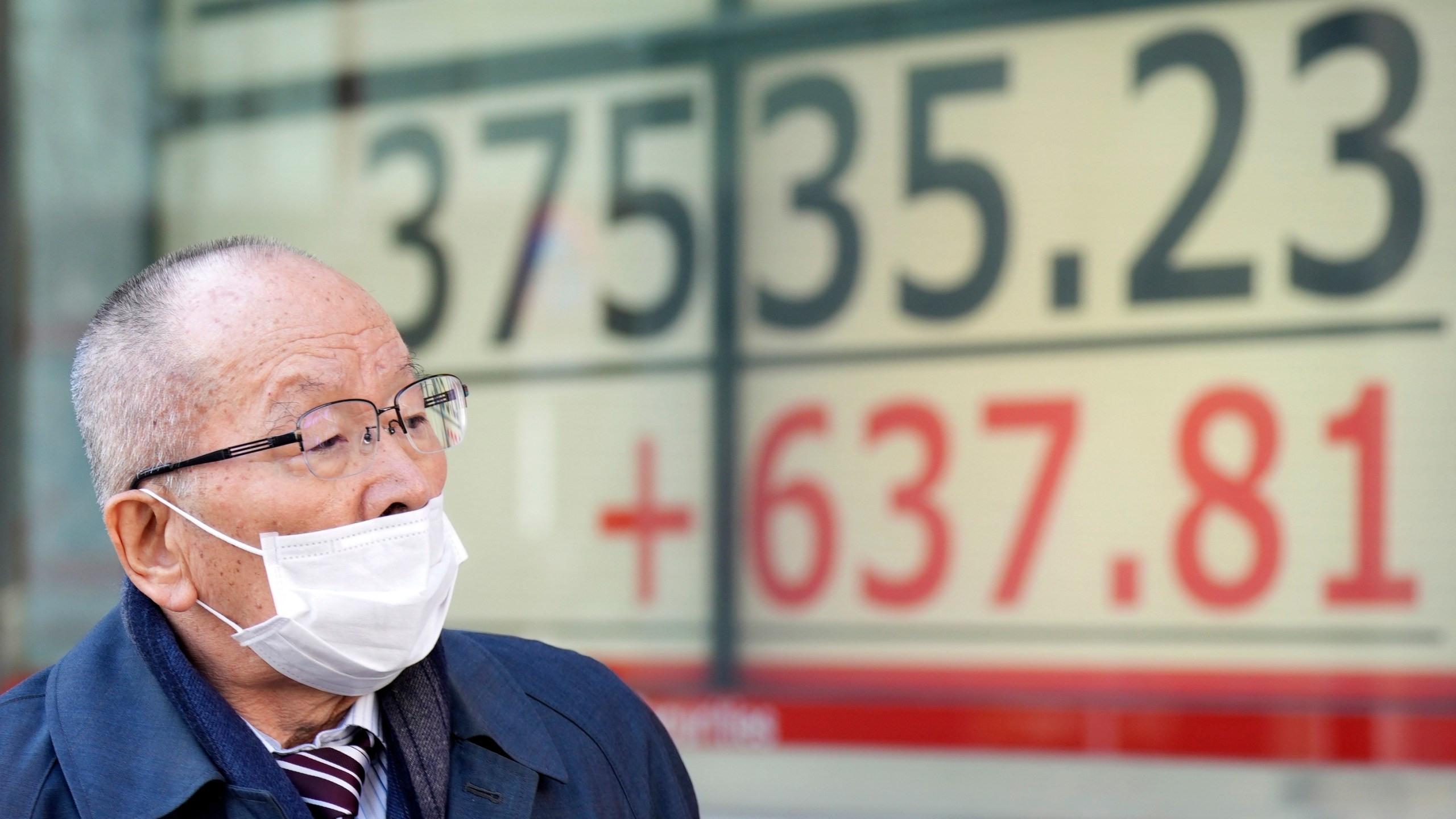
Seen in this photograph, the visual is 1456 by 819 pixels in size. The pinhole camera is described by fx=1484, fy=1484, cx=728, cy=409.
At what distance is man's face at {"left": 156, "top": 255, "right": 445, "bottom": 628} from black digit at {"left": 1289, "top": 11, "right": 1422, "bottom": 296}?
6.02 feet

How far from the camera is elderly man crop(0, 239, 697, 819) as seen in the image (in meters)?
1.37

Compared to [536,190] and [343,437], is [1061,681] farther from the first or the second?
[343,437]

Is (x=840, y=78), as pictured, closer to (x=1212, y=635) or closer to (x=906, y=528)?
(x=906, y=528)

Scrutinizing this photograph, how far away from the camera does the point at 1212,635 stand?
2674mm

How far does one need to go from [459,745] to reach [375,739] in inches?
3.3

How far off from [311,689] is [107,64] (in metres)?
2.82

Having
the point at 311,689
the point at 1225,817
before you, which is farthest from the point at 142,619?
the point at 1225,817

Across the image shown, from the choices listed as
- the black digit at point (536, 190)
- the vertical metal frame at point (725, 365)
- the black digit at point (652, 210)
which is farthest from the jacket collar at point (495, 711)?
the black digit at point (536, 190)

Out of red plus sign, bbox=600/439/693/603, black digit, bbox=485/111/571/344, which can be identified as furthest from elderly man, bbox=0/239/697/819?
black digit, bbox=485/111/571/344

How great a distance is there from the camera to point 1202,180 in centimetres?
271

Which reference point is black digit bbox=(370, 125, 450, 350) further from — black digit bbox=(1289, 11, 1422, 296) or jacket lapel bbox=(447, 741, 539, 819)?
jacket lapel bbox=(447, 741, 539, 819)

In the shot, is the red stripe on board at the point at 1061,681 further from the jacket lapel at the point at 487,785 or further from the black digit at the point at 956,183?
the jacket lapel at the point at 487,785

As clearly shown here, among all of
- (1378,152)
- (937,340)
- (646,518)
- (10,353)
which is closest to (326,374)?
(937,340)

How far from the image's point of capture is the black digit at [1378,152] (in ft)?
8.43
